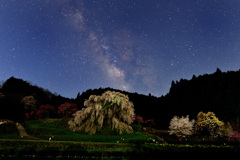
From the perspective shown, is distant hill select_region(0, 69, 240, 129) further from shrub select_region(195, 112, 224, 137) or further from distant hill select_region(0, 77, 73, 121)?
shrub select_region(195, 112, 224, 137)

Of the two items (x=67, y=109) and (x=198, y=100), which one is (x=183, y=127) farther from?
(x=67, y=109)

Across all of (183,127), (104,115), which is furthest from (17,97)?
(183,127)

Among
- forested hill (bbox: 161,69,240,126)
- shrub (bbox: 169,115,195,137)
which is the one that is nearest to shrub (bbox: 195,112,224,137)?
shrub (bbox: 169,115,195,137)

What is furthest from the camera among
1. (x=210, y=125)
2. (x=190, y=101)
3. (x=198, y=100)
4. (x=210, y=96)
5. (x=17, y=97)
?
(x=17, y=97)

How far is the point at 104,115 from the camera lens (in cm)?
2044

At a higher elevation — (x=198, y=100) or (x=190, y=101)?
(x=198, y=100)

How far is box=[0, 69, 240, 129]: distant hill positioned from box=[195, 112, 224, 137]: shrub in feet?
14.3

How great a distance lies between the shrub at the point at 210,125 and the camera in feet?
68.9

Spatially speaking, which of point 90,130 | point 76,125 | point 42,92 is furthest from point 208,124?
point 42,92

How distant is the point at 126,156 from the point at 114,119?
905 cm

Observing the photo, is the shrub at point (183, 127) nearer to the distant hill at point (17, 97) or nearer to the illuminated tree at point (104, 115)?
the illuminated tree at point (104, 115)

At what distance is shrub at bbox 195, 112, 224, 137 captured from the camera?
21.0 metres

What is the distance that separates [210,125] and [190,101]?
40.6 feet

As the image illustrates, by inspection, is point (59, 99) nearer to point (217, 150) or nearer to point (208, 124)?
point (208, 124)
